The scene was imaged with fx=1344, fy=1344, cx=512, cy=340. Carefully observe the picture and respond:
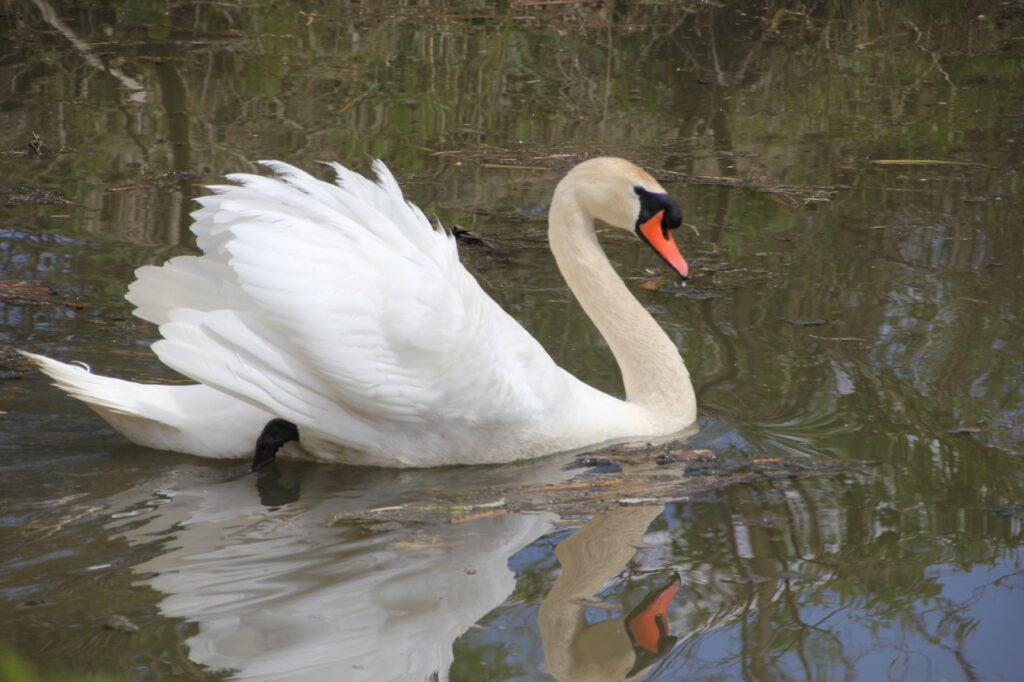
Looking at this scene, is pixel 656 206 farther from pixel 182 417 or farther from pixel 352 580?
pixel 352 580

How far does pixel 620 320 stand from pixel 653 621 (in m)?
1.95

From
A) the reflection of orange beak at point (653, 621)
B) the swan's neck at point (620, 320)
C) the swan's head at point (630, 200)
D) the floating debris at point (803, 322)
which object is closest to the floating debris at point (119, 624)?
the reflection of orange beak at point (653, 621)

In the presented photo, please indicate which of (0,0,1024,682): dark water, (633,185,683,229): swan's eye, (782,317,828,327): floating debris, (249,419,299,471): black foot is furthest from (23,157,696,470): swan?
(782,317,828,327): floating debris

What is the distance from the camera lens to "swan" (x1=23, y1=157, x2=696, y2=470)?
4.38 meters

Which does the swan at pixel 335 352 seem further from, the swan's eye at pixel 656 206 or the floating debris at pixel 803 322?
the floating debris at pixel 803 322

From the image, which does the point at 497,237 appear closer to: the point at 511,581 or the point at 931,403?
the point at 931,403

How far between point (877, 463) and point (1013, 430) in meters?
0.63

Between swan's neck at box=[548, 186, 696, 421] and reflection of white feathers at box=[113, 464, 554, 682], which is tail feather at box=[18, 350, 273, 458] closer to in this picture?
reflection of white feathers at box=[113, 464, 554, 682]

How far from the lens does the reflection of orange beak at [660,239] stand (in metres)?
5.32

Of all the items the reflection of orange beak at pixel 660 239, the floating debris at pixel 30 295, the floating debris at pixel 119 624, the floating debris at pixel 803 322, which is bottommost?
the floating debris at pixel 119 624

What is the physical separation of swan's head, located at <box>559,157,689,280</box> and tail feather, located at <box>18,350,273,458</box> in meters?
1.58

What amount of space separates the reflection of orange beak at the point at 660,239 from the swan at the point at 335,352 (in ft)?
2.26

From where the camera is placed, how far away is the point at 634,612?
3.70 metres

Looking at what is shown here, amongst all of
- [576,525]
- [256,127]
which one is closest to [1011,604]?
[576,525]
